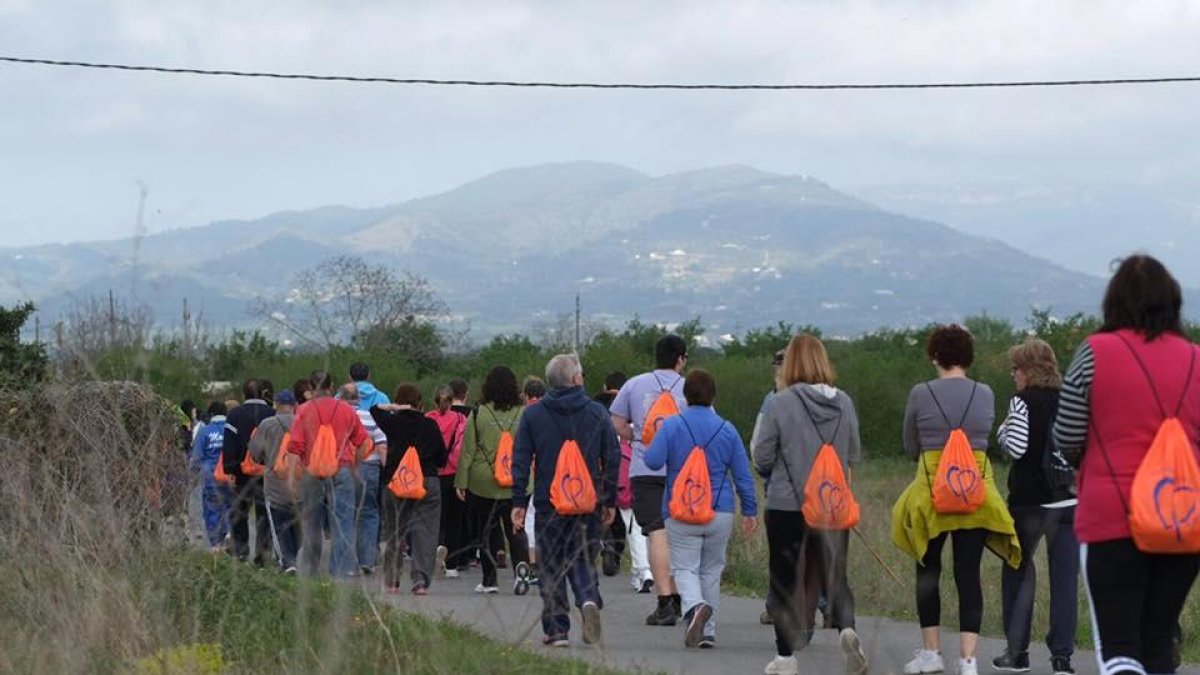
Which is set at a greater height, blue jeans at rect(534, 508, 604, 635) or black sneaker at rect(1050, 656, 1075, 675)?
blue jeans at rect(534, 508, 604, 635)

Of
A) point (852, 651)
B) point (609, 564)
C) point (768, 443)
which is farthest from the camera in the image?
point (609, 564)

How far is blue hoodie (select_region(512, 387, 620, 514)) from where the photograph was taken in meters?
12.7

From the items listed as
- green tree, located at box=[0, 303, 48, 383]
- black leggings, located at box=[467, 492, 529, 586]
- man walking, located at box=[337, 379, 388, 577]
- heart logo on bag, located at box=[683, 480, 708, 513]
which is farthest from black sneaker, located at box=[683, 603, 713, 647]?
green tree, located at box=[0, 303, 48, 383]

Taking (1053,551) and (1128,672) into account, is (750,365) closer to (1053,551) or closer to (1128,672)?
(1053,551)

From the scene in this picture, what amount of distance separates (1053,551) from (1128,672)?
466cm

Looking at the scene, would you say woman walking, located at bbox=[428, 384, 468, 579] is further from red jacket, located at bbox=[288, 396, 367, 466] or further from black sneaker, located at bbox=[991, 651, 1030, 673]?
black sneaker, located at bbox=[991, 651, 1030, 673]

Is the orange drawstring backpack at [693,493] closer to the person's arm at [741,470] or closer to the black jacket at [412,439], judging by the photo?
the person's arm at [741,470]

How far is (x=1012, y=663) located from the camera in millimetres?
11266

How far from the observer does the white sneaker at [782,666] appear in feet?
36.0

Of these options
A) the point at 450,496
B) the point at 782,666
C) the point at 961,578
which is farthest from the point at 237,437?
the point at 961,578

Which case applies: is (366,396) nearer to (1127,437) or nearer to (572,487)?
(572,487)

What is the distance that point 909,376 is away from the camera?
178ft

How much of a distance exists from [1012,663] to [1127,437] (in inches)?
190

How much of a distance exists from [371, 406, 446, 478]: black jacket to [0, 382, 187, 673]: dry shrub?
9.83ft
